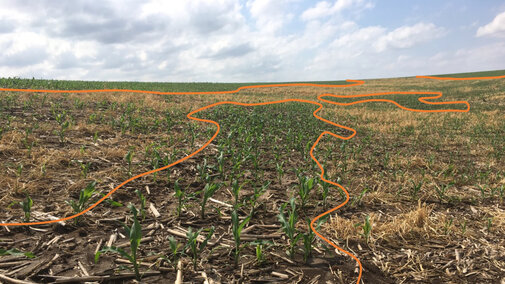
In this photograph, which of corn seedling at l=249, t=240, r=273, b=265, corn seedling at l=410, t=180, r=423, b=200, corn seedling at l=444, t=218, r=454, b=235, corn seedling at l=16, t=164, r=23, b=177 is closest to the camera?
corn seedling at l=249, t=240, r=273, b=265

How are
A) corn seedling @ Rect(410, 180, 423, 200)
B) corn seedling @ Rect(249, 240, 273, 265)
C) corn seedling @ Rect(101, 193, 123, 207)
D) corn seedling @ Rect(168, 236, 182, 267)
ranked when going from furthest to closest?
corn seedling @ Rect(410, 180, 423, 200), corn seedling @ Rect(101, 193, 123, 207), corn seedling @ Rect(249, 240, 273, 265), corn seedling @ Rect(168, 236, 182, 267)

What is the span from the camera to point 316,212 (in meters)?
4.50

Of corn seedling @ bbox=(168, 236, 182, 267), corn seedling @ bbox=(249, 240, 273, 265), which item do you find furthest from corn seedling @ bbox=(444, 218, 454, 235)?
corn seedling @ bbox=(168, 236, 182, 267)

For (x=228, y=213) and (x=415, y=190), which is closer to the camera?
(x=228, y=213)

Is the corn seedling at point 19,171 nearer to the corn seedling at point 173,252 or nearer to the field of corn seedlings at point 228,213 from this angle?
the field of corn seedlings at point 228,213

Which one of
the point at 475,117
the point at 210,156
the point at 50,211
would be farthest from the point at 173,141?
the point at 475,117

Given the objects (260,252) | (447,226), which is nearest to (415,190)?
(447,226)

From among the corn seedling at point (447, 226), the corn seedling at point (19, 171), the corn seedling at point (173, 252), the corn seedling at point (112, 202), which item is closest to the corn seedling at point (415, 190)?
the corn seedling at point (447, 226)

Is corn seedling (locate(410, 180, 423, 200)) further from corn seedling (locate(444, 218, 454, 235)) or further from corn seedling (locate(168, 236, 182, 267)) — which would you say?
corn seedling (locate(168, 236, 182, 267))

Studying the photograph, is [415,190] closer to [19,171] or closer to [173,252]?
[173,252]

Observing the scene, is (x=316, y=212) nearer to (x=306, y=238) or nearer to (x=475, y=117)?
(x=306, y=238)

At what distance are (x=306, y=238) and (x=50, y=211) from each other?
3.40 meters

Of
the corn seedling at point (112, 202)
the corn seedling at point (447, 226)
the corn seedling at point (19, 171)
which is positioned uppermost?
the corn seedling at point (19, 171)

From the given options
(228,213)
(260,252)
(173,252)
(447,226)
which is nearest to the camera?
(173,252)
